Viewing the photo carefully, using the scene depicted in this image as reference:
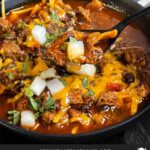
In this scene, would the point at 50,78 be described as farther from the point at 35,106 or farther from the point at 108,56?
the point at 108,56

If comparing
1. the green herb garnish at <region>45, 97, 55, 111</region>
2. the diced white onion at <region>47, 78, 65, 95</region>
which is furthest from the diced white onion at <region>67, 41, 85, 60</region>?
the green herb garnish at <region>45, 97, 55, 111</region>

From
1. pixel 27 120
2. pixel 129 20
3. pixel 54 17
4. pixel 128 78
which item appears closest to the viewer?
pixel 27 120

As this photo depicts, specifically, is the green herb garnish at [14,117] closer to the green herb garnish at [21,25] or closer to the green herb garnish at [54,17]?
the green herb garnish at [21,25]

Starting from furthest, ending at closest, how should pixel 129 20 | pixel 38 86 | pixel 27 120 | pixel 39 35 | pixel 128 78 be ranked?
1. pixel 129 20
2. pixel 39 35
3. pixel 128 78
4. pixel 38 86
5. pixel 27 120

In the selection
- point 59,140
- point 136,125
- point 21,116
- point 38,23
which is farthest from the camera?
point 38,23

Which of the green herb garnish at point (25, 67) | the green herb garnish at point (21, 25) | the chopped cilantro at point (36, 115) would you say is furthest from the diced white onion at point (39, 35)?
the chopped cilantro at point (36, 115)

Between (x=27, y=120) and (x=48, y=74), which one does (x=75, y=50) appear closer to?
(x=48, y=74)

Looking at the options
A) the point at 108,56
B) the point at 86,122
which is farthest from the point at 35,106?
the point at 108,56

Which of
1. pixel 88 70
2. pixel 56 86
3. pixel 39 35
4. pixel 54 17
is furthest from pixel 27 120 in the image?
pixel 54 17
